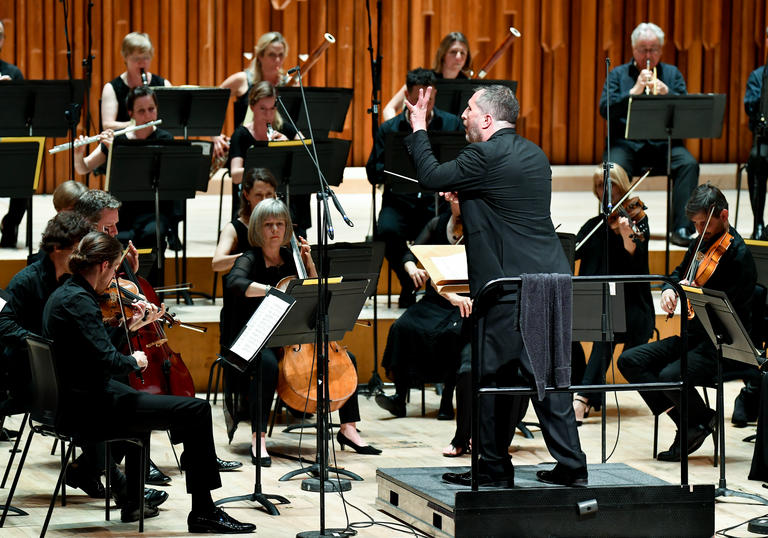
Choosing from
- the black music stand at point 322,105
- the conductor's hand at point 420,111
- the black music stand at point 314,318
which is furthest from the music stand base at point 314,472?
the black music stand at point 322,105

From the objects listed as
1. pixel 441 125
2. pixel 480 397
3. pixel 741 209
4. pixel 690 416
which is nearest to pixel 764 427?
pixel 690 416

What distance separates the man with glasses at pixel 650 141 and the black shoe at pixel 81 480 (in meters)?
4.04

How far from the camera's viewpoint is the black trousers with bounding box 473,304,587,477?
4.04 m

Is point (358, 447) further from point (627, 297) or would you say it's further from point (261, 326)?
point (627, 297)

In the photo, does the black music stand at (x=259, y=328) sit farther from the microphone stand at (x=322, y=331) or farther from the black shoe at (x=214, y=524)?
the black shoe at (x=214, y=524)

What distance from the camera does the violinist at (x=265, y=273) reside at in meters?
5.39

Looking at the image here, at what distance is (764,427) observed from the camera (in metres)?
4.56

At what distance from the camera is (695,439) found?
17.3ft

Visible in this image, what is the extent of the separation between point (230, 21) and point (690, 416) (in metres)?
5.32

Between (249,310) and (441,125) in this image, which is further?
(441,125)

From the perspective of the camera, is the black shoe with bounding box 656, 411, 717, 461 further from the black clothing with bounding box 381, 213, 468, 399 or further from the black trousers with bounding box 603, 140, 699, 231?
the black trousers with bounding box 603, 140, 699, 231

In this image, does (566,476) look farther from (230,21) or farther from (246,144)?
(230,21)

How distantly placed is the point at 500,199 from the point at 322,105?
118 inches

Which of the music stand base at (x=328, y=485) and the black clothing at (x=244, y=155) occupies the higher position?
the black clothing at (x=244, y=155)
